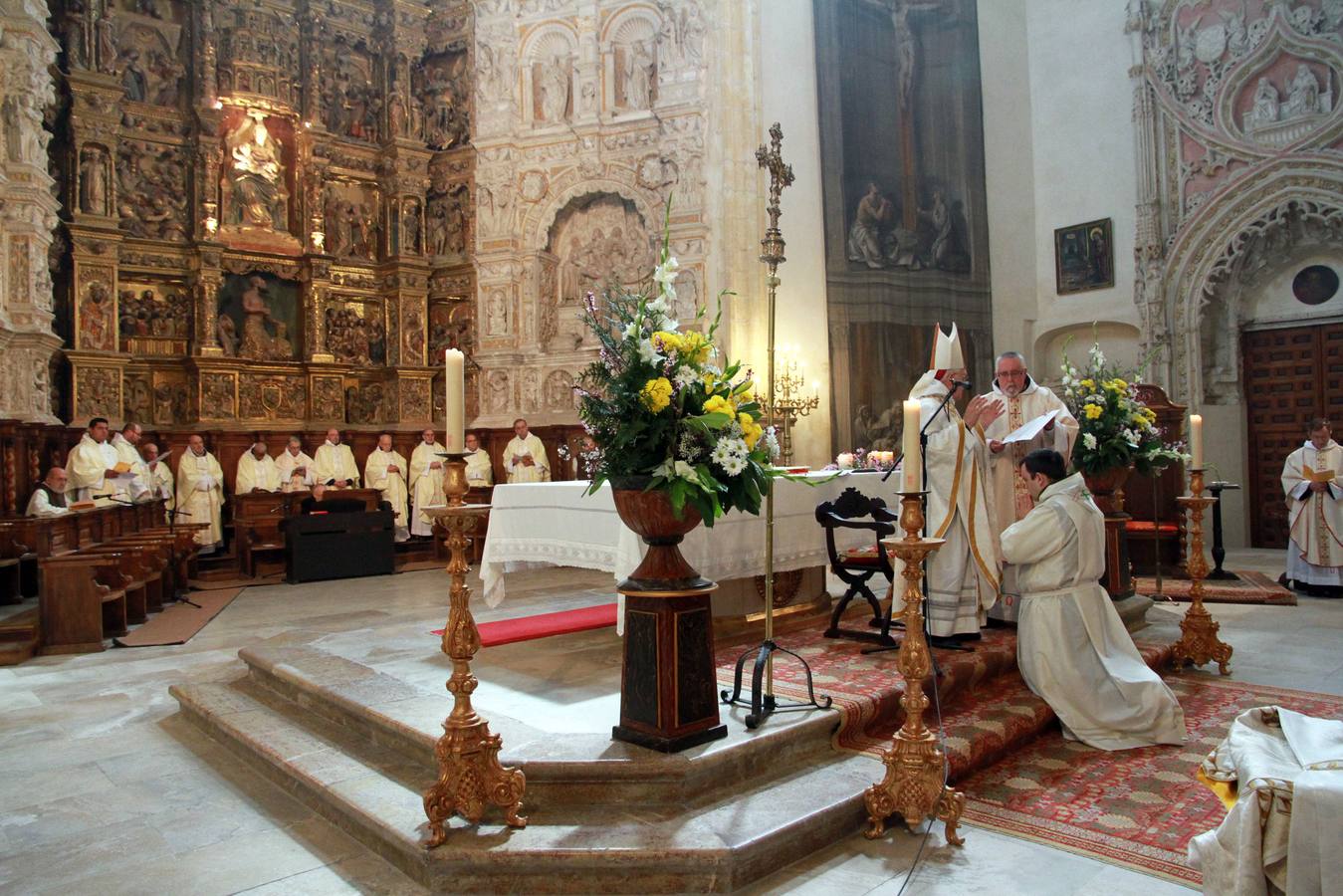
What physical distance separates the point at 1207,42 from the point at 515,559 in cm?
1271

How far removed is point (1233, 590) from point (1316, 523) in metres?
1.12

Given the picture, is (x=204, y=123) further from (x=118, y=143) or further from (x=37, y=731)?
(x=37, y=731)

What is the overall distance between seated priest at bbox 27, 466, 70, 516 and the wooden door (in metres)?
15.0

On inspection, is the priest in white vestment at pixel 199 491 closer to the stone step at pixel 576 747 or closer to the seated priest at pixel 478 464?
the seated priest at pixel 478 464

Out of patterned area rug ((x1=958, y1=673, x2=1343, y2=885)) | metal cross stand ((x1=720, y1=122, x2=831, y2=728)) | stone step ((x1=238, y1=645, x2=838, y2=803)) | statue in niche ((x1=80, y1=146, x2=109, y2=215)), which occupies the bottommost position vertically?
patterned area rug ((x1=958, y1=673, x2=1343, y2=885))

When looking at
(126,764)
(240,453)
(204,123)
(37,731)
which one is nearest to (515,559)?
(126,764)

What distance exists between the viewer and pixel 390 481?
1378 cm

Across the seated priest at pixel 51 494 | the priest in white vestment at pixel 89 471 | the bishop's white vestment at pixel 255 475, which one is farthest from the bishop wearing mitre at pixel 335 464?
the seated priest at pixel 51 494

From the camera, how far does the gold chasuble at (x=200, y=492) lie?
12.2 m

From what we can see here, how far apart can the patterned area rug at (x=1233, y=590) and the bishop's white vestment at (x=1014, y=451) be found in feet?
9.96

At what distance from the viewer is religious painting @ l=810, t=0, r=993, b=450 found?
43.4 feet

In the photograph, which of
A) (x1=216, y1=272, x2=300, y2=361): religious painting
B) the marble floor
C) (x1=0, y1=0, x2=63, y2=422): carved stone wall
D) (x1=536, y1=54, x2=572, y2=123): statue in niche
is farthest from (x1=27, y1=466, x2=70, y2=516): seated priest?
(x1=536, y1=54, x2=572, y2=123): statue in niche

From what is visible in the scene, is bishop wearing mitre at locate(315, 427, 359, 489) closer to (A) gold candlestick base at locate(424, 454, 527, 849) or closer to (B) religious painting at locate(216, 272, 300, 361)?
(B) religious painting at locate(216, 272, 300, 361)

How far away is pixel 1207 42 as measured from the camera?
41.7ft
